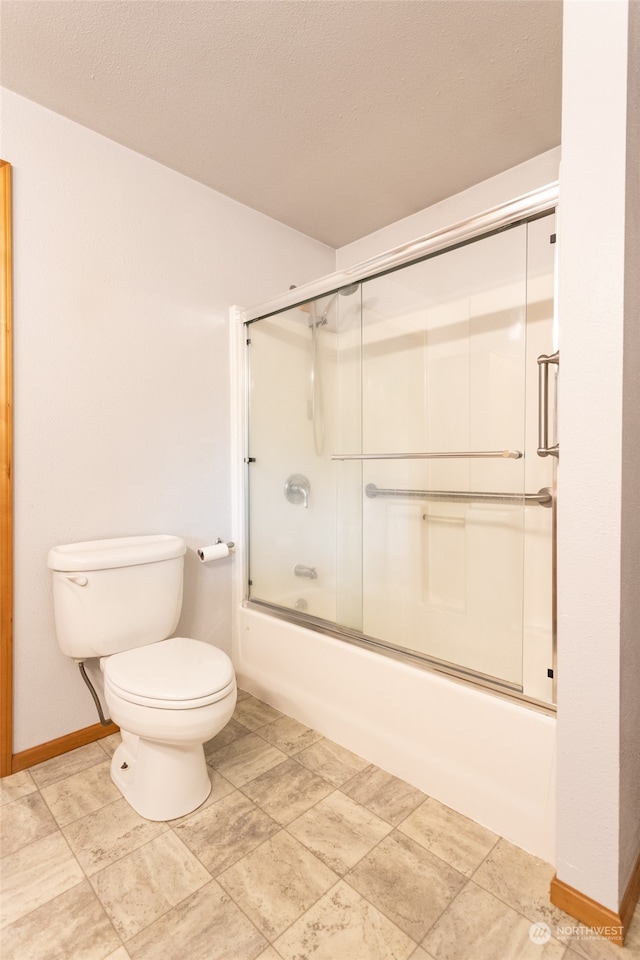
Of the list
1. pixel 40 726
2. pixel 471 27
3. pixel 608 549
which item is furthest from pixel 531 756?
pixel 471 27

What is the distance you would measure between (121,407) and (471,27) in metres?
1.67

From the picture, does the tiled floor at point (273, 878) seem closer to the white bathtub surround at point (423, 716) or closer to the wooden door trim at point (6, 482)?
the white bathtub surround at point (423, 716)

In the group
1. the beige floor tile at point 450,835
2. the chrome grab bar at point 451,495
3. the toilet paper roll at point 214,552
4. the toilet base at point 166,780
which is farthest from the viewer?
the toilet paper roll at point 214,552

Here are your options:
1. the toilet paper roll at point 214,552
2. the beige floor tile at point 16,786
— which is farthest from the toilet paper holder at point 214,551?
the beige floor tile at point 16,786

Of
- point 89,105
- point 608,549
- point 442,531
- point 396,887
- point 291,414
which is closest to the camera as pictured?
point 608,549

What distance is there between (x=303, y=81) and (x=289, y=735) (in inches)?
90.6

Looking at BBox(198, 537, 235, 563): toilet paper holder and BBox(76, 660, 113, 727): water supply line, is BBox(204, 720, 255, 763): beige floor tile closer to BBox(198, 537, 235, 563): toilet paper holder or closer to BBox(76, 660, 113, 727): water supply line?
BBox(76, 660, 113, 727): water supply line

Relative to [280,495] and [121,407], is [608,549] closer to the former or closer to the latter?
[280,495]

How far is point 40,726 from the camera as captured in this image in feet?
5.57

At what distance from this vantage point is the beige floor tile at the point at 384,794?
1440 mm

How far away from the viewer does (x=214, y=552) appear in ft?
6.79

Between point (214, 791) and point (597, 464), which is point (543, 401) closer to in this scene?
point (597, 464)

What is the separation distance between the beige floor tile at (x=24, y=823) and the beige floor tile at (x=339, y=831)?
2.34 feet

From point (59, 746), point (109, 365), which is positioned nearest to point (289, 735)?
point (59, 746)
